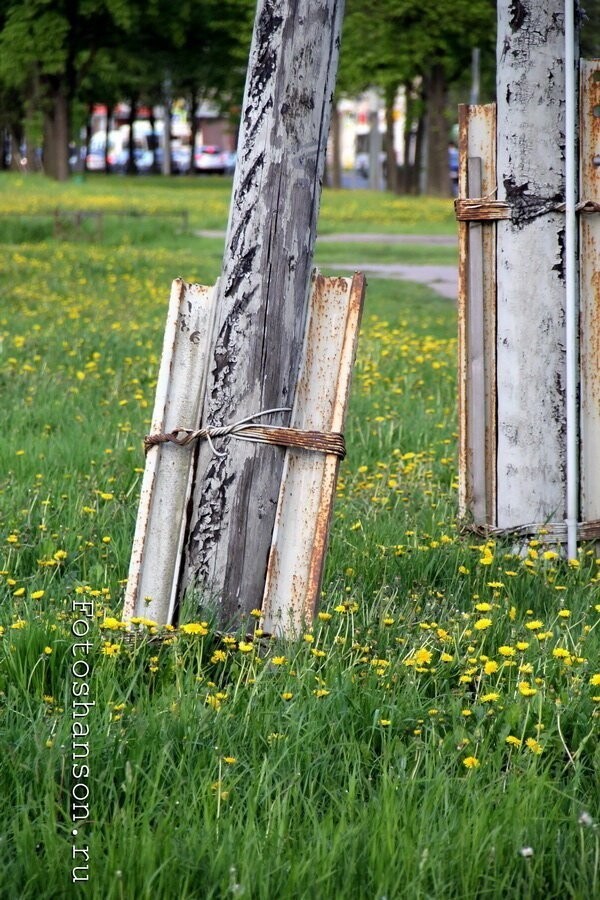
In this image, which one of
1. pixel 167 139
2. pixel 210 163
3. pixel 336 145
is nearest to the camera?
pixel 336 145

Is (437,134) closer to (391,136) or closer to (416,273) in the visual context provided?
(391,136)

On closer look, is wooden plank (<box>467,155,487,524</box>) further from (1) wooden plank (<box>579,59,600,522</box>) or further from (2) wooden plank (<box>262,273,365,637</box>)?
(2) wooden plank (<box>262,273,365,637</box>)

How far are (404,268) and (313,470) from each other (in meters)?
17.2

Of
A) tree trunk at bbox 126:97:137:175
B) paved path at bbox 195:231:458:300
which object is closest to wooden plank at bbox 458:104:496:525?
paved path at bbox 195:231:458:300

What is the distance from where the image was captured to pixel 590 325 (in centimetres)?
498

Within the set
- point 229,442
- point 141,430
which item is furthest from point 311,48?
point 141,430

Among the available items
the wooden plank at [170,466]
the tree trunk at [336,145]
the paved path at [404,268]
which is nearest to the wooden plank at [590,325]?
the wooden plank at [170,466]

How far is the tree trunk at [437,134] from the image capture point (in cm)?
4594

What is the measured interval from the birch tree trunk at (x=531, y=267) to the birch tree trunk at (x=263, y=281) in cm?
128

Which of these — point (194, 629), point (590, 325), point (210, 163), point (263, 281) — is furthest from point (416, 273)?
point (210, 163)

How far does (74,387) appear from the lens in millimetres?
8586

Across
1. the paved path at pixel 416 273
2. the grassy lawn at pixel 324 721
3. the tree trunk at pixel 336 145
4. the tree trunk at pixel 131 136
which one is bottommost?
the grassy lawn at pixel 324 721

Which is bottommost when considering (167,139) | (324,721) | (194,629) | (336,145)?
(324,721)

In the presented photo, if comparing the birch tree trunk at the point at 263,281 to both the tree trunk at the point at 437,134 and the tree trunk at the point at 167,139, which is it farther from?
the tree trunk at the point at 167,139
